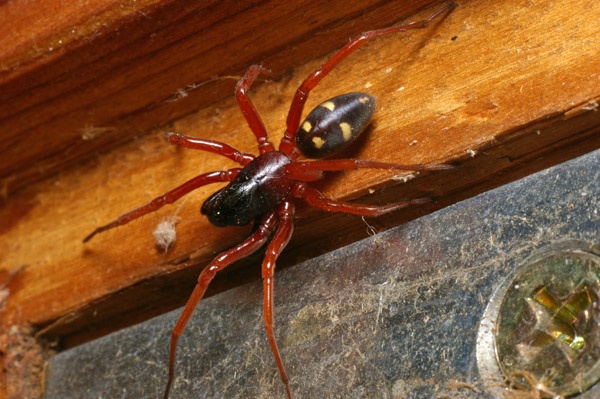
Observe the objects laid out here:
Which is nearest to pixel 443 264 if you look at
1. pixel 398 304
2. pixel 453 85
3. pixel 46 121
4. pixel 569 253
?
pixel 398 304

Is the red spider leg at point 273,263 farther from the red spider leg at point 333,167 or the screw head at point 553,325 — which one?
the screw head at point 553,325

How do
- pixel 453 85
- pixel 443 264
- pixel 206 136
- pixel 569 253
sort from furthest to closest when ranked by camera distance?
pixel 206 136
pixel 453 85
pixel 443 264
pixel 569 253

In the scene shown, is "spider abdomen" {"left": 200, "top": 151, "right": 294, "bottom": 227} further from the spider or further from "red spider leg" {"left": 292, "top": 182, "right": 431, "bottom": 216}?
"red spider leg" {"left": 292, "top": 182, "right": 431, "bottom": 216}

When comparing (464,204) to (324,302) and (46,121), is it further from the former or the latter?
(46,121)

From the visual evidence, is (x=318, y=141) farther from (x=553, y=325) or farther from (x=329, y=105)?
(x=553, y=325)

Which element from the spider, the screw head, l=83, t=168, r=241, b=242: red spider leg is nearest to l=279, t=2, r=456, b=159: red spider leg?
the spider

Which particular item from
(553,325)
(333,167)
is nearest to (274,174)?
(333,167)
